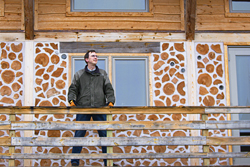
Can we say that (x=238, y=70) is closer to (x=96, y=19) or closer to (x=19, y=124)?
(x=96, y=19)

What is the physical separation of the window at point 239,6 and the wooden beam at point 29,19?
13.6 feet

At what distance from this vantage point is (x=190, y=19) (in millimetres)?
8094

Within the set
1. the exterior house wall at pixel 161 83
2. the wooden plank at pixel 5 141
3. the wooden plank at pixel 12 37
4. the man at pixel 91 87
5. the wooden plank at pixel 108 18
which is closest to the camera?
the wooden plank at pixel 5 141

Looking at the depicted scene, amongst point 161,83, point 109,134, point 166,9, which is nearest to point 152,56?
point 161,83

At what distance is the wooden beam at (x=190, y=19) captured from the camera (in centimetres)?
797

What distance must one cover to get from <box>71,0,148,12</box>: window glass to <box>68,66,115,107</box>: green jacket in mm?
1757

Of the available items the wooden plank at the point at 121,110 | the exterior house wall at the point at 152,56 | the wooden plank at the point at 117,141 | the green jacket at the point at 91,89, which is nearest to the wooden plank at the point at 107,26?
the exterior house wall at the point at 152,56

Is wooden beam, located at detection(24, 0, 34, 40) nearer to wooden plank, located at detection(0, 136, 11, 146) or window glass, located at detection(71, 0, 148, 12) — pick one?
window glass, located at detection(71, 0, 148, 12)

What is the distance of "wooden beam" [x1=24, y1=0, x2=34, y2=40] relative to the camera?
25.6ft

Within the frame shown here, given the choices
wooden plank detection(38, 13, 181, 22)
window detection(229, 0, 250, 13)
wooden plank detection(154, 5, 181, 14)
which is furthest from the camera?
window detection(229, 0, 250, 13)

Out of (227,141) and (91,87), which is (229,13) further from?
(91,87)

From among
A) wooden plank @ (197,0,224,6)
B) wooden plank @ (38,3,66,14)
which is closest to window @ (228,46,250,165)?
wooden plank @ (197,0,224,6)

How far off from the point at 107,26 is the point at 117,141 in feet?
9.57

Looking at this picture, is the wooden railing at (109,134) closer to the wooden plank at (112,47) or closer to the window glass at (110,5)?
the wooden plank at (112,47)
